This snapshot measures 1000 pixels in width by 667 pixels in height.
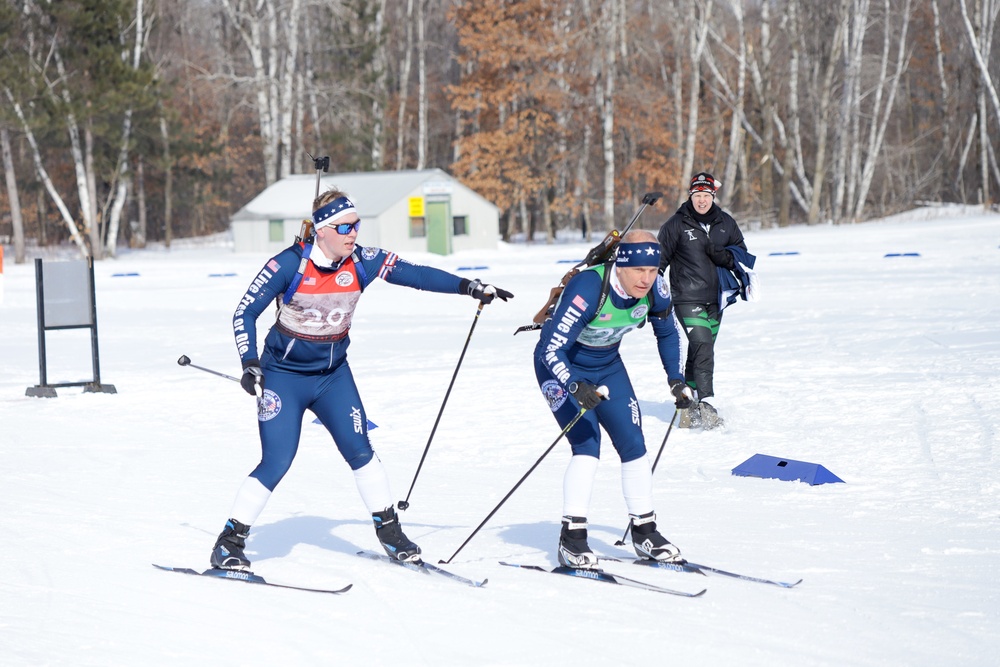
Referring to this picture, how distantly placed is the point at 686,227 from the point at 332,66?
4344 centimetres

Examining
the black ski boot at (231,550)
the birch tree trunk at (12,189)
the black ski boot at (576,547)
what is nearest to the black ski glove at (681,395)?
the black ski boot at (576,547)

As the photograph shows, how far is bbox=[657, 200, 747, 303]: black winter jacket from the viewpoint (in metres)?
9.01

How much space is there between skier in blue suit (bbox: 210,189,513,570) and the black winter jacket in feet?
12.3

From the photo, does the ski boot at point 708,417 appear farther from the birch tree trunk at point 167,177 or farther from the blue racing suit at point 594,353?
the birch tree trunk at point 167,177

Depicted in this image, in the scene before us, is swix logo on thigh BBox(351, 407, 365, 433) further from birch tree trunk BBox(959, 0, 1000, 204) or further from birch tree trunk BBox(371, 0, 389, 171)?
birch tree trunk BBox(371, 0, 389, 171)

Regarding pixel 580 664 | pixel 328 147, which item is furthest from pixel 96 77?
pixel 580 664

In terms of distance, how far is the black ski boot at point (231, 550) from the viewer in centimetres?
549

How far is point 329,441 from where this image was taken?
958cm

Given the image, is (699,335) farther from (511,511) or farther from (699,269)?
(511,511)

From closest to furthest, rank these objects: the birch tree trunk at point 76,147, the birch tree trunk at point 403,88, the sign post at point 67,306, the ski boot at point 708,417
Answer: the ski boot at point 708,417 < the sign post at point 67,306 < the birch tree trunk at point 76,147 < the birch tree trunk at point 403,88

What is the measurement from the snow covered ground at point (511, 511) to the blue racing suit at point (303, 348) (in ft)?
2.13

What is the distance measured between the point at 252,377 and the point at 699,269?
4.73m

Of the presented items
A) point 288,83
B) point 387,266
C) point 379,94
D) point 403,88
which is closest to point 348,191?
point 288,83

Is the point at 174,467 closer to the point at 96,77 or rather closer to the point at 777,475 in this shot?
the point at 777,475
